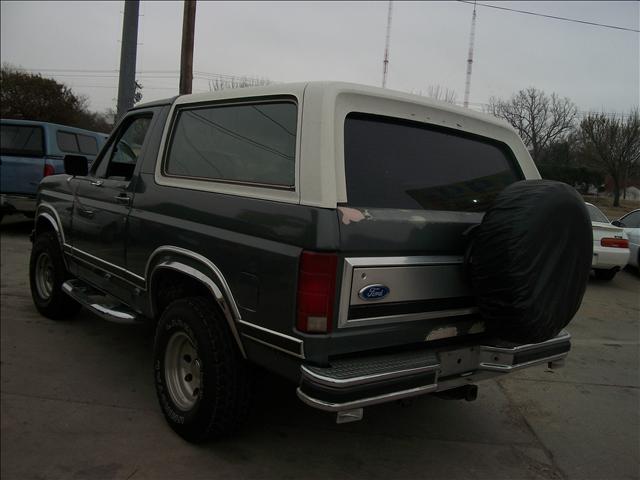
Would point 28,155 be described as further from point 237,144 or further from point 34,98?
point 34,98

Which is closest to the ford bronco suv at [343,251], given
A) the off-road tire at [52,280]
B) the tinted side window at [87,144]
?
the off-road tire at [52,280]

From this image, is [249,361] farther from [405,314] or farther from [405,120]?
[405,120]

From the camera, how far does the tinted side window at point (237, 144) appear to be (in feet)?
8.63

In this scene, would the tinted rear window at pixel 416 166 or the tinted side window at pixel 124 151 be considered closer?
the tinted rear window at pixel 416 166

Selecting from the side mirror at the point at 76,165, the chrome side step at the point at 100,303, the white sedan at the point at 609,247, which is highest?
the side mirror at the point at 76,165

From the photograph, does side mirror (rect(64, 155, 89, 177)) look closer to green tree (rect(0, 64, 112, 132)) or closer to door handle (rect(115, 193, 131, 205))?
door handle (rect(115, 193, 131, 205))

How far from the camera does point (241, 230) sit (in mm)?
2609

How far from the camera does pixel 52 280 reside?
4949 mm

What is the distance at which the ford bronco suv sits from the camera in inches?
91.3

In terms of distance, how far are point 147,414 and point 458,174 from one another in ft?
8.13

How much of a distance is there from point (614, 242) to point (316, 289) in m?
8.35

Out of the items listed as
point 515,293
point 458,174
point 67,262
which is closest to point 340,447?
point 515,293

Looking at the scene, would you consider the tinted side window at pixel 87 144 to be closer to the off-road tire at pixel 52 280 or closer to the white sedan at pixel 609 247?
the off-road tire at pixel 52 280

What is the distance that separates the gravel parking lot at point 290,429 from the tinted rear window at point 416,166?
1.50m
